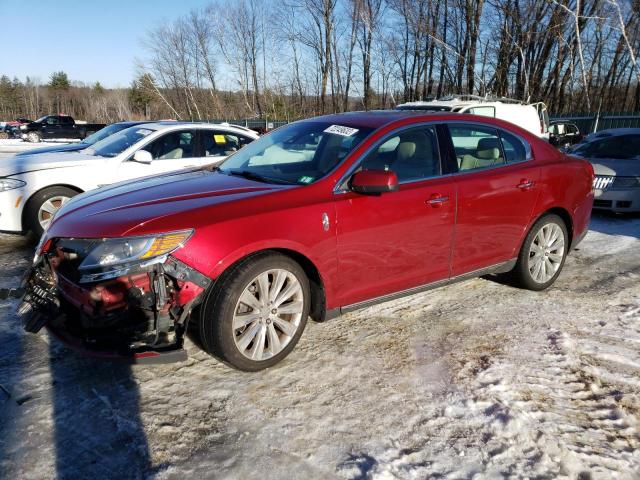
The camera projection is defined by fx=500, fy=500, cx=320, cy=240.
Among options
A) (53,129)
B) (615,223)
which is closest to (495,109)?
(615,223)

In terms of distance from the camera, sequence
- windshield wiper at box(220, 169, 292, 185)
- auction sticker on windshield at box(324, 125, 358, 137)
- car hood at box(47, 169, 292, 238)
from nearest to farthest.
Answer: car hood at box(47, 169, 292, 238)
windshield wiper at box(220, 169, 292, 185)
auction sticker on windshield at box(324, 125, 358, 137)

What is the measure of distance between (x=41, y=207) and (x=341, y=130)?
4.16 m

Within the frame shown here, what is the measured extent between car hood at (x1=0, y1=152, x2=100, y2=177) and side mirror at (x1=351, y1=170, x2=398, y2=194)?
454cm

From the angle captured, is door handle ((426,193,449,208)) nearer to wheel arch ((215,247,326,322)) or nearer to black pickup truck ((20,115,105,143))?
wheel arch ((215,247,326,322))

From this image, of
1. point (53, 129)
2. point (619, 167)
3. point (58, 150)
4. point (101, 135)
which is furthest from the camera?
point (53, 129)

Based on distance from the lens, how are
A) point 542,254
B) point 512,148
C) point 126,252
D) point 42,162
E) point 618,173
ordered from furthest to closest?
point 618,173 < point 42,162 < point 542,254 < point 512,148 < point 126,252

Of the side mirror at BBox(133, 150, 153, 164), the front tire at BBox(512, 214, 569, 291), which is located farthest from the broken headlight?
the side mirror at BBox(133, 150, 153, 164)

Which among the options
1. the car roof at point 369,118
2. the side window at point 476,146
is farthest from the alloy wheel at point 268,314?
the side window at point 476,146

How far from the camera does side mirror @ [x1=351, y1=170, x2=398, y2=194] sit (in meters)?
3.29

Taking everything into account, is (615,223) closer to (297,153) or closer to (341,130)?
(341,130)

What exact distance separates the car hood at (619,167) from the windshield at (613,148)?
11.1 inches

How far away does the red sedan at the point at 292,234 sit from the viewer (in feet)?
9.40

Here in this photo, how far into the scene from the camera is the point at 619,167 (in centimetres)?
823

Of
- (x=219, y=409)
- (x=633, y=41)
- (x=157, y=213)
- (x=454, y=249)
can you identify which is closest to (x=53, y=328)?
(x=157, y=213)
